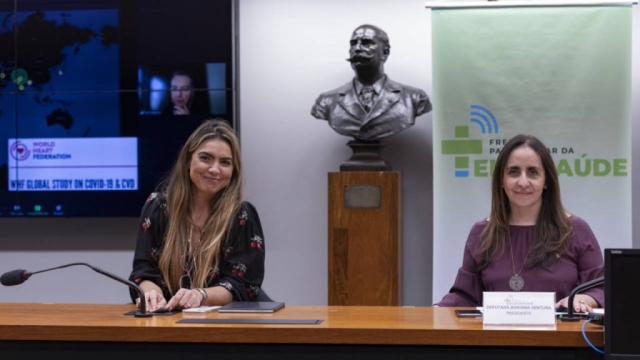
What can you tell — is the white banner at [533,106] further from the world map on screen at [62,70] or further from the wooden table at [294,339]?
the wooden table at [294,339]

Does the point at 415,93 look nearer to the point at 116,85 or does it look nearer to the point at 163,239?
the point at 116,85

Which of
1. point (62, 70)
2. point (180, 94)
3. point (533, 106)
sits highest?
point (62, 70)

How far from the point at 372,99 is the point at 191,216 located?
6.38 ft

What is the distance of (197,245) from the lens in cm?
310

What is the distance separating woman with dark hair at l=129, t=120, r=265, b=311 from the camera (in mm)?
3062

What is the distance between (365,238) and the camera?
191 inches

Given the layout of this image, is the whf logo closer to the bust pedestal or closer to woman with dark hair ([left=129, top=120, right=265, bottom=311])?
the bust pedestal

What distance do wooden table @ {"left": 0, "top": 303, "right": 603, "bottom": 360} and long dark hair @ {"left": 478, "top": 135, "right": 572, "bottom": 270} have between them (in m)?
0.63

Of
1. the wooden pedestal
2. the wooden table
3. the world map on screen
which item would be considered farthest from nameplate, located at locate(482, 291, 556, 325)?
the world map on screen

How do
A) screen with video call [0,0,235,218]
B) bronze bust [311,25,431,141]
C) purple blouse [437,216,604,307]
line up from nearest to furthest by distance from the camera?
purple blouse [437,216,604,307], bronze bust [311,25,431,141], screen with video call [0,0,235,218]

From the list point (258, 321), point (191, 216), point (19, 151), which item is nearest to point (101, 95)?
point (19, 151)

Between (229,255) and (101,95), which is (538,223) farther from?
(101,95)

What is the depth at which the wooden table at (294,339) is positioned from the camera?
2172 millimetres

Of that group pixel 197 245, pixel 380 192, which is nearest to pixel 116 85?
pixel 380 192
